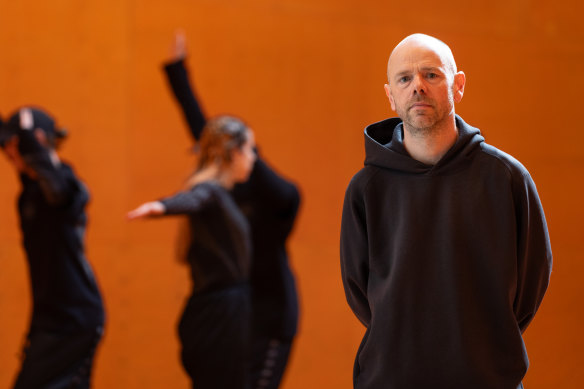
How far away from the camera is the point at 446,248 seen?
160 cm

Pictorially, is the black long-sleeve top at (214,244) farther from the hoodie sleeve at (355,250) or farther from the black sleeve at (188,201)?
the hoodie sleeve at (355,250)

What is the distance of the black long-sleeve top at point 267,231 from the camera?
3580 millimetres

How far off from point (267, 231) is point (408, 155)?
2.01m

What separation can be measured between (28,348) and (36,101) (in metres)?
1.84

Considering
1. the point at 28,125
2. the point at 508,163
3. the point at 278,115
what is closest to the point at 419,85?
the point at 508,163

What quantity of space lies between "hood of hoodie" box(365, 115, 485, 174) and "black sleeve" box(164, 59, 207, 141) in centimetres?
189

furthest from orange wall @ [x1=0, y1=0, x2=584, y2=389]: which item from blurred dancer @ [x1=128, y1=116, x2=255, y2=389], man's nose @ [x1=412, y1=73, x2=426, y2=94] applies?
man's nose @ [x1=412, y1=73, x2=426, y2=94]

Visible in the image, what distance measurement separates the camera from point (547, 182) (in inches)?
209

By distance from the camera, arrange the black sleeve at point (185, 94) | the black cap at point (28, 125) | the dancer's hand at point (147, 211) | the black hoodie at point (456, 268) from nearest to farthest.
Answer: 1. the black hoodie at point (456, 268)
2. the dancer's hand at point (147, 211)
3. the black cap at point (28, 125)
4. the black sleeve at point (185, 94)

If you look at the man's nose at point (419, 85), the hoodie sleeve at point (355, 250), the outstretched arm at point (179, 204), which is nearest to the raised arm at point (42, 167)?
the outstretched arm at point (179, 204)

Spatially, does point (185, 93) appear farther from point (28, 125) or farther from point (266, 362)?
point (266, 362)

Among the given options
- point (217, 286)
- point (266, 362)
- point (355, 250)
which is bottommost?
point (266, 362)

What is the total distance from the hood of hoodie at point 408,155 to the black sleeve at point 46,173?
1867 millimetres

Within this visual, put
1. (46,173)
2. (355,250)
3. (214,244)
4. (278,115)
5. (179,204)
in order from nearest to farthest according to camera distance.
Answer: (355,250) → (179,204) → (46,173) → (214,244) → (278,115)
